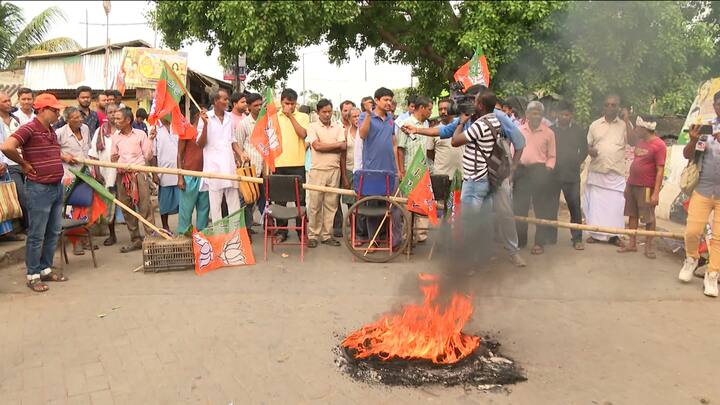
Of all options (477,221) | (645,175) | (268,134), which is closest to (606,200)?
(645,175)

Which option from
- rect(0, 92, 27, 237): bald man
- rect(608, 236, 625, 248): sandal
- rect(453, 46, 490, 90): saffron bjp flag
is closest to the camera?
rect(0, 92, 27, 237): bald man

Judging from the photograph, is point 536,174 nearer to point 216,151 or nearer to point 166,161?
point 216,151

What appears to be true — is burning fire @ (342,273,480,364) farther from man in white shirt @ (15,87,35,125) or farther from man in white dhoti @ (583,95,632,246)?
man in white shirt @ (15,87,35,125)

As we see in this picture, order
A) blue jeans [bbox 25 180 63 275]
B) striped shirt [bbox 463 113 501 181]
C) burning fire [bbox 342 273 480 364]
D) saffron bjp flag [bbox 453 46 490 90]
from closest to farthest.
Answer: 1. burning fire [bbox 342 273 480 364]
2. blue jeans [bbox 25 180 63 275]
3. striped shirt [bbox 463 113 501 181]
4. saffron bjp flag [bbox 453 46 490 90]

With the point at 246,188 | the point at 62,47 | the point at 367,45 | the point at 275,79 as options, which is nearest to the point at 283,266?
the point at 246,188

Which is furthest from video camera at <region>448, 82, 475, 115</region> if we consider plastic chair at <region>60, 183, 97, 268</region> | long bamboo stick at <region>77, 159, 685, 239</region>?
plastic chair at <region>60, 183, 97, 268</region>

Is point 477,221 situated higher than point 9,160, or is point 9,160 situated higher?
point 9,160

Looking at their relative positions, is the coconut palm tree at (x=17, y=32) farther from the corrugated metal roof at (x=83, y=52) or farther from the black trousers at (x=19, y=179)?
the black trousers at (x=19, y=179)

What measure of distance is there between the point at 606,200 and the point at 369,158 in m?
3.43

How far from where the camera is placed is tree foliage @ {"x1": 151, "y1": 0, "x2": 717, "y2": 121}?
242 cm

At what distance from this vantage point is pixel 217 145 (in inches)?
248

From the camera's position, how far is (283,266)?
5.96 metres

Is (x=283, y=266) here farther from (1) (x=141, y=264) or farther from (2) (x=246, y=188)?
(1) (x=141, y=264)

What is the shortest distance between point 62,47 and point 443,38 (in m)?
18.2
